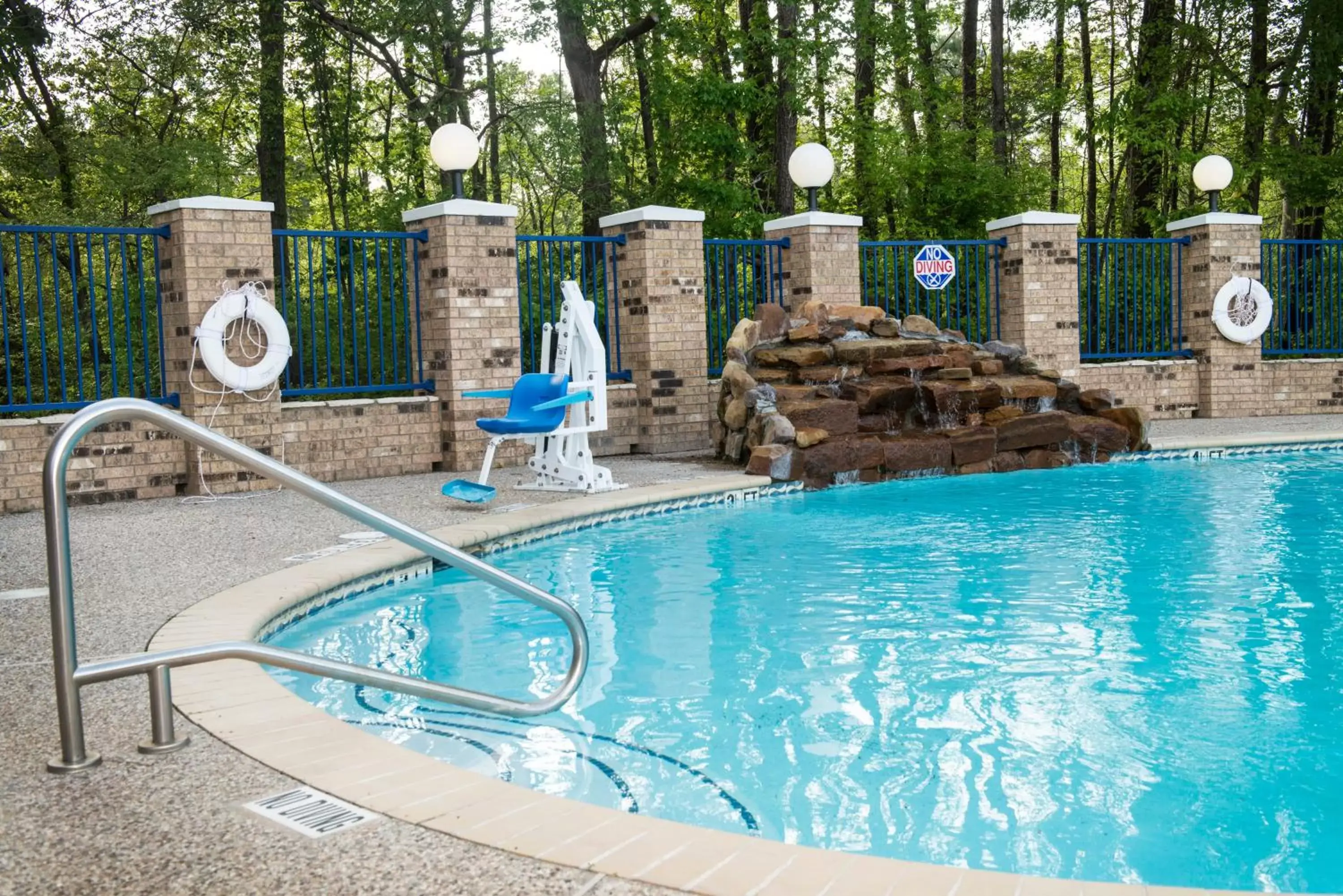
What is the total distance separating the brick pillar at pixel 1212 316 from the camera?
13656 millimetres

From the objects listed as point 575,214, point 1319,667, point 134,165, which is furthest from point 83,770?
point 575,214

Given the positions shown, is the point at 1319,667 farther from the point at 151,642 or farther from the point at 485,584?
the point at 151,642

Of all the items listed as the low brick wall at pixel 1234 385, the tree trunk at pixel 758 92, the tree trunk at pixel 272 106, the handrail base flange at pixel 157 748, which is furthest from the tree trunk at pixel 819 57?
the handrail base flange at pixel 157 748

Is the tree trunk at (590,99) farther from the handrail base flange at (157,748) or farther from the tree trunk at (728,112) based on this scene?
the handrail base flange at (157,748)

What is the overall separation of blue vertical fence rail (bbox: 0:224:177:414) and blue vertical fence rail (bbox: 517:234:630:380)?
303 cm

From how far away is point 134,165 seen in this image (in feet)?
45.6

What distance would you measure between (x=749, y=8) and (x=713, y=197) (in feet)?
13.9

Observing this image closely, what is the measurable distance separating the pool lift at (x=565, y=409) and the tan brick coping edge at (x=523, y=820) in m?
3.95

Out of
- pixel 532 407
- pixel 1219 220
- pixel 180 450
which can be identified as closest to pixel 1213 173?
pixel 1219 220

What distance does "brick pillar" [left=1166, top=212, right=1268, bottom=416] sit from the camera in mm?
13656

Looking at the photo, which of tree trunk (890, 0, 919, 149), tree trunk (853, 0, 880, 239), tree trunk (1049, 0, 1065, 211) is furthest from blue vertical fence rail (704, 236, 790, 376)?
tree trunk (1049, 0, 1065, 211)

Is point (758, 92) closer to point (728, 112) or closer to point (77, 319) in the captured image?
point (728, 112)

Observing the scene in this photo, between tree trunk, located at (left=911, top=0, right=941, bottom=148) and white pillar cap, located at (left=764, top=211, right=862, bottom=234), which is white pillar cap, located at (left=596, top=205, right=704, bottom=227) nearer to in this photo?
white pillar cap, located at (left=764, top=211, right=862, bottom=234)

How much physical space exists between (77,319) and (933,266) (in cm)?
831
